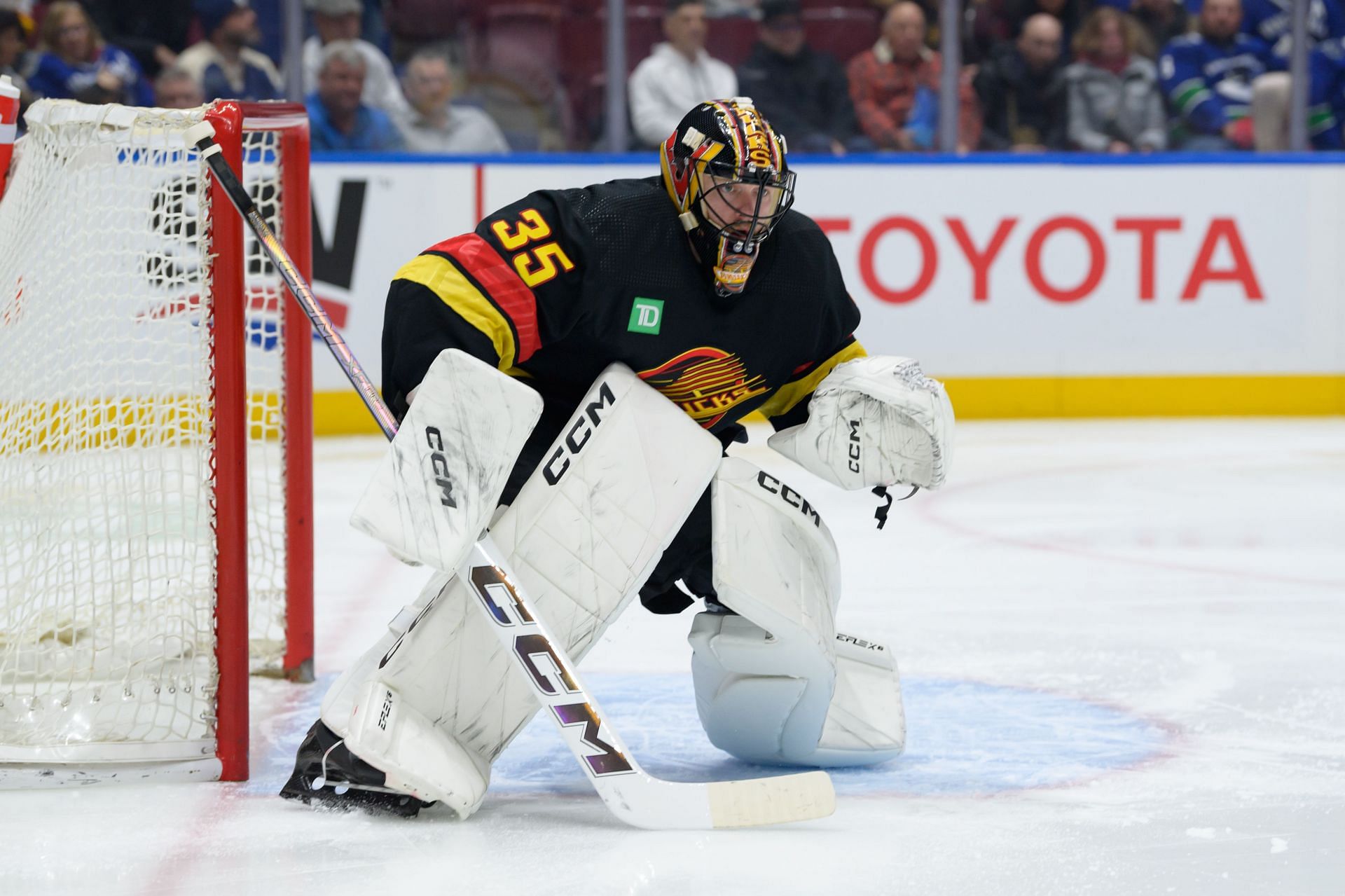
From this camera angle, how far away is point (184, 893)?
165 cm

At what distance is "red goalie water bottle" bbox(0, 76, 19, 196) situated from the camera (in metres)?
2.13

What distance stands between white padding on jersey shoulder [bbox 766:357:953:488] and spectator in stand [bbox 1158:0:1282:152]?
4.20 meters

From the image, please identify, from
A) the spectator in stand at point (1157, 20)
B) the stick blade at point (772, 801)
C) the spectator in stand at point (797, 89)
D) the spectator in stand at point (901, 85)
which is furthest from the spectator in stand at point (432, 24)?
the stick blade at point (772, 801)

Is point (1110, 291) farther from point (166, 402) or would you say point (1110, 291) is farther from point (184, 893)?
point (184, 893)

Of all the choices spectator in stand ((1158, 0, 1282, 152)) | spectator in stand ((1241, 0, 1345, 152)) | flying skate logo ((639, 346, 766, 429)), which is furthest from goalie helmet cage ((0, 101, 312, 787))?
spectator in stand ((1241, 0, 1345, 152))

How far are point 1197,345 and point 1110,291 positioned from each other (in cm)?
36

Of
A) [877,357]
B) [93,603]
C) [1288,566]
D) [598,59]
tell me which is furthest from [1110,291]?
[93,603]

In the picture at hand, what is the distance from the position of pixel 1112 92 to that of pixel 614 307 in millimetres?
4421

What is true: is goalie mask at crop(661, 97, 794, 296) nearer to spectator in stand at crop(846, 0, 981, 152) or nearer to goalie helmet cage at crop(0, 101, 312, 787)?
goalie helmet cage at crop(0, 101, 312, 787)

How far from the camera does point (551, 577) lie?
1930 mm

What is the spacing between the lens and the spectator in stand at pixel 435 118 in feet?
18.2

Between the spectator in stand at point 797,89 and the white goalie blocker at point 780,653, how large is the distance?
12.3 feet

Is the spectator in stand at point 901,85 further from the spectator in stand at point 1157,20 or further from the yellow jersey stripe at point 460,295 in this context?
the yellow jersey stripe at point 460,295

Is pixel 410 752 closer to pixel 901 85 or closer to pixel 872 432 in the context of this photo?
pixel 872 432
